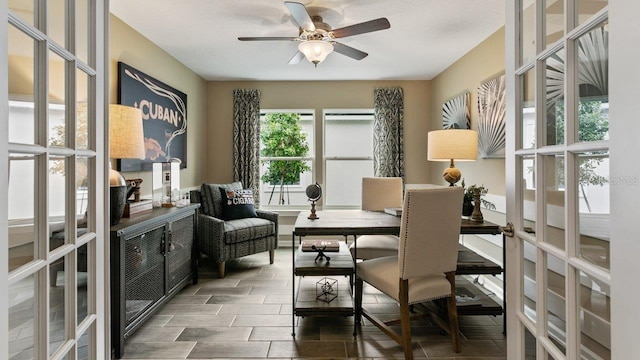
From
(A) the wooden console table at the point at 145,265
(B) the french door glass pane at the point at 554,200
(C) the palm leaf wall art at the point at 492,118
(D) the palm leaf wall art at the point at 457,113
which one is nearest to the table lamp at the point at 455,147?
(C) the palm leaf wall art at the point at 492,118

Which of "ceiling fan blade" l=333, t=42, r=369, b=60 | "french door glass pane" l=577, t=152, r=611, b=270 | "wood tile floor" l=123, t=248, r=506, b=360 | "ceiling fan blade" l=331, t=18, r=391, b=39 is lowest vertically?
"wood tile floor" l=123, t=248, r=506, b=360

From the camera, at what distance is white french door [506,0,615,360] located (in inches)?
32.2

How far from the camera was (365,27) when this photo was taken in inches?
97.5

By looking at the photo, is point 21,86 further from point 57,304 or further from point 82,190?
point 57,304

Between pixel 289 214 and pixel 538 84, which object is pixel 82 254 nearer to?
pixel 538 84

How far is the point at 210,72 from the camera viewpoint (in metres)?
4.51

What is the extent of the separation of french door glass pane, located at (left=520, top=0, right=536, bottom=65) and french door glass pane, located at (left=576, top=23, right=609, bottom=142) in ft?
0.93

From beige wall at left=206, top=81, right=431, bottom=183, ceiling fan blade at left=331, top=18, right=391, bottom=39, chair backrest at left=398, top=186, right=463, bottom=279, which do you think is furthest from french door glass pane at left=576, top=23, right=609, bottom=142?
beige wall at left=206, top=81, right=431, bottom=183

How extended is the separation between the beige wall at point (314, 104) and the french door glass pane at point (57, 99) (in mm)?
4064

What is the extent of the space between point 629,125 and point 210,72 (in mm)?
4576

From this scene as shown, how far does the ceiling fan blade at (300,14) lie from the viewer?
2184 millimetres

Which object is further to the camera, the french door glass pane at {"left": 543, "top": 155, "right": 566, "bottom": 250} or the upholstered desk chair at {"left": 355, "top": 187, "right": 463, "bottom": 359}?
the upholstered desk chair at {"left": 355, "top": 187, "right": 463, "bottom": 359}

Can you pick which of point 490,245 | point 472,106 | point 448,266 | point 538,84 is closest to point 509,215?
point 538,84

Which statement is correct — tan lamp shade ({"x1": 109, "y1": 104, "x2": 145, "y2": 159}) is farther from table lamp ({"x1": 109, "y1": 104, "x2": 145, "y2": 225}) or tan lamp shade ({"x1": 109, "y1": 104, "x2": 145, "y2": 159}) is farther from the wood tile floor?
the wood tile floor
